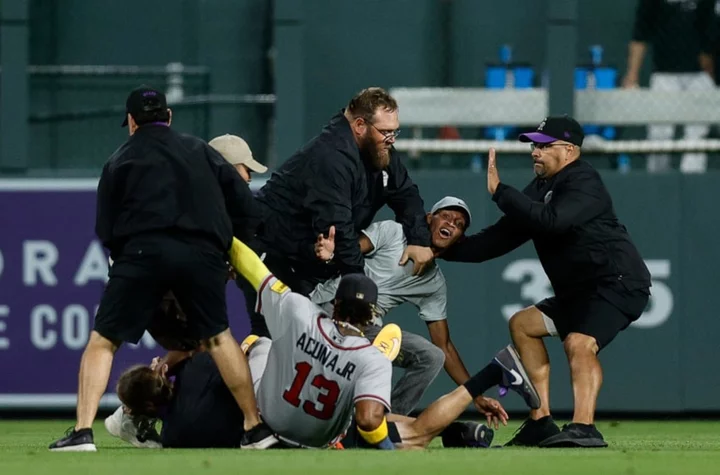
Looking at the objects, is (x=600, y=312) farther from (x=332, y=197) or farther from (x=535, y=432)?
(x=332, y=197)

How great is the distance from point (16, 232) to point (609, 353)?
4618 millimetres

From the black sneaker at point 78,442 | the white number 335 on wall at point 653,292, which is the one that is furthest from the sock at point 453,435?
the white number 335 on wall at point 653,292

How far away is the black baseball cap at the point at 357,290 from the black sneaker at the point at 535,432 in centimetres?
170

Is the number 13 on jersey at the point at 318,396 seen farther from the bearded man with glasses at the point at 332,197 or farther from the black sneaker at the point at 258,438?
the bearded man with glasses at the point at 332,197

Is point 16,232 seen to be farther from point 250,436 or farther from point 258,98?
point 250,436

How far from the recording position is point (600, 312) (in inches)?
353

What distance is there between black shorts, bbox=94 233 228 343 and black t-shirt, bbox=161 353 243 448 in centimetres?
46

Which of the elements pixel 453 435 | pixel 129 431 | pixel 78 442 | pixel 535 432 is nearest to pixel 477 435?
pixel 453 435

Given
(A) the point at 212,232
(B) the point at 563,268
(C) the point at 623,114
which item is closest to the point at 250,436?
(A) the point at 212,232

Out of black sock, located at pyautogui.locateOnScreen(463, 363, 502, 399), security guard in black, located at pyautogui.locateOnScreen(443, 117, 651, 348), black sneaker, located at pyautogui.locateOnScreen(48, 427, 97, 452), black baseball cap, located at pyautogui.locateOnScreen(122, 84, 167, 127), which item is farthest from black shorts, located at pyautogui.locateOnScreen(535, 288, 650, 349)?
→ black sneaker, located at pyautogui.locateOnScreen(48, 427, 97, 452)

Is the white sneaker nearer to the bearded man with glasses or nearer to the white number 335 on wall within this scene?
the bearded man with glasses

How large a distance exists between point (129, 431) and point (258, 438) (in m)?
Answer: 0.82

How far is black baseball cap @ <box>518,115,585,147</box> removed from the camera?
9.06m

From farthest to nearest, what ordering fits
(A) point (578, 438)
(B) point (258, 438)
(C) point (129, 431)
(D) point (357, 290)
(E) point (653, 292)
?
1. (E) point (653, 292)
2. (A) point (578, 438)
3. (C) point (129, 431)
4. (B) point (258, 438)
5. (D) point (357, 290)
